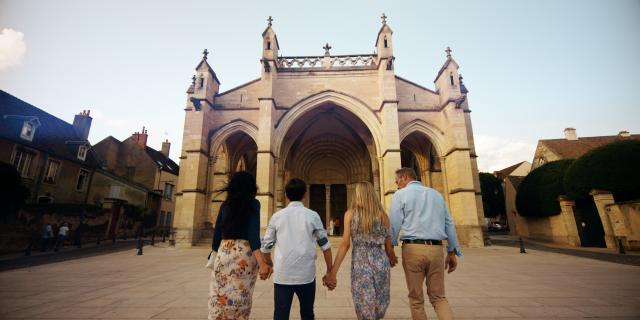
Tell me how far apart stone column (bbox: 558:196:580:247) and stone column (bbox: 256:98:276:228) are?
15.1 metres

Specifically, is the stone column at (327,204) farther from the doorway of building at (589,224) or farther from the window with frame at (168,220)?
the window with frame at (168,220)

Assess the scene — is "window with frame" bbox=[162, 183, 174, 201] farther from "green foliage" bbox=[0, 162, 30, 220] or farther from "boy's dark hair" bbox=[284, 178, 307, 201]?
"boy's dark hair" bbox=[284, 178, 307, 201]

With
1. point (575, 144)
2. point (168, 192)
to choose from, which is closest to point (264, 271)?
point (168, 192)

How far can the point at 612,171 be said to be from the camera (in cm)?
1184

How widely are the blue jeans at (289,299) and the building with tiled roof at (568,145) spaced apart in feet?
92.6

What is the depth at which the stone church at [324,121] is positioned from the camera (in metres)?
12.9

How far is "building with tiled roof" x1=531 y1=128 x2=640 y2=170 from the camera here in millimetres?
22869

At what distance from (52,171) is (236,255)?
21.2 meters

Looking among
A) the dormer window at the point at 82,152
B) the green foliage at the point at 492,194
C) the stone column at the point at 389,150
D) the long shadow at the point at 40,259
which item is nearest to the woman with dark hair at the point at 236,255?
the long shadow at the point at 40,259

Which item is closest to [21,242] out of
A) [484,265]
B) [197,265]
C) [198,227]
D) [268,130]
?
[198,227]

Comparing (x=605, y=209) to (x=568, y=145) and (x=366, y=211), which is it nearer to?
(x=366, y=211)

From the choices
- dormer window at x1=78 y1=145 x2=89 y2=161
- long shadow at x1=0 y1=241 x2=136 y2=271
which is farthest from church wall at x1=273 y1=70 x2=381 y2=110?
dormer window at x1=78 y1=145 x2=89 y2=161

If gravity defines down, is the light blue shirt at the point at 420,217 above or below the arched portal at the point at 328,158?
below

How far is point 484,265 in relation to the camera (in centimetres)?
745
